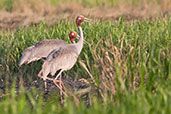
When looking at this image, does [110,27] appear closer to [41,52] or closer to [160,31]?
[160,31]

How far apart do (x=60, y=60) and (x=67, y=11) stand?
30.5 feet

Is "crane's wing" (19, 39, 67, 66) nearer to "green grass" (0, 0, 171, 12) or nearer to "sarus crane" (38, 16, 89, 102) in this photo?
"sarus crane" (38, 16, 89, 102)

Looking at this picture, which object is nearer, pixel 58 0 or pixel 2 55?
pixel 2 55

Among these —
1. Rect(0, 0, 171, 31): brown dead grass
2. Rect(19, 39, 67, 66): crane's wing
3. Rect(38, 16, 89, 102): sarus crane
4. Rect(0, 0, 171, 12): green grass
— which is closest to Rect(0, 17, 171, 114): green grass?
Rect(38, 16, 89, 102): sarus crane

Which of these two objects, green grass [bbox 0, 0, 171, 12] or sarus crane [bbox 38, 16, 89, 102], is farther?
green grass [bbox 0, 0, 171, 12]

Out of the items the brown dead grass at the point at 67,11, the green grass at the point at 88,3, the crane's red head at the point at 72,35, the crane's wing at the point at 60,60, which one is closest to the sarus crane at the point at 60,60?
the crane's wing at the point at 60,60

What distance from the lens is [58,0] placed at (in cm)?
1695

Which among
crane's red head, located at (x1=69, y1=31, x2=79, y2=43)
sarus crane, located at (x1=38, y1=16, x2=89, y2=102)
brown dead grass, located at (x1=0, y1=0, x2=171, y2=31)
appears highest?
crane's red head, located at (x1=69, y1=31, x2=79, y2=43)

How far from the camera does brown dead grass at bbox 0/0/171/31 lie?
47.1 feet

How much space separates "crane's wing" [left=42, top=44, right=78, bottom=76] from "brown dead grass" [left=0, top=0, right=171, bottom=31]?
23.8ft

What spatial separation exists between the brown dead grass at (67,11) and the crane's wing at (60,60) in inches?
285

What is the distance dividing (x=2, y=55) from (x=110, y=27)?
2048 mm

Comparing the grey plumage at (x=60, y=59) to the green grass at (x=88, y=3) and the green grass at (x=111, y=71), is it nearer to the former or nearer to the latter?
the green grass at (x=111, y=71)

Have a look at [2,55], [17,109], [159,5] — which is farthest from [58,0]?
[17,109]
